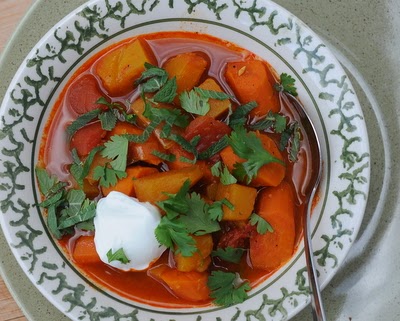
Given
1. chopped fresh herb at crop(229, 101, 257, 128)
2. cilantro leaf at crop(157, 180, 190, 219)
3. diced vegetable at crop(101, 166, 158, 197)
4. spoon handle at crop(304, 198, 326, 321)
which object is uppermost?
chopped fresh herb at crop(229, 101, 257, 128)

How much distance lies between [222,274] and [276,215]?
285mm

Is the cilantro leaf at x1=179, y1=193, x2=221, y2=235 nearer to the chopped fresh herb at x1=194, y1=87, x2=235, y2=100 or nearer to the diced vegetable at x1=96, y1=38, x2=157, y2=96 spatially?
the chopped fresh herb at x1=194, y1=87, x2=235, y2=100

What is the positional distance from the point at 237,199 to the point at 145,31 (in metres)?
0.72

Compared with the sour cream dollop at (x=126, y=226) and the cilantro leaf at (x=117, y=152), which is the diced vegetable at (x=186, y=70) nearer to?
the cilantro leaf at (x=117, y=152)

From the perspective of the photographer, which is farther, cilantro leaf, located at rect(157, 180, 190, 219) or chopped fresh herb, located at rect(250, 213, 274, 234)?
chopped fresh herb, located at rect(250, 213, 274, 234)

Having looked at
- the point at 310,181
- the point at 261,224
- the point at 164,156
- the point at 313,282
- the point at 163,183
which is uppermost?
the point at 164,156

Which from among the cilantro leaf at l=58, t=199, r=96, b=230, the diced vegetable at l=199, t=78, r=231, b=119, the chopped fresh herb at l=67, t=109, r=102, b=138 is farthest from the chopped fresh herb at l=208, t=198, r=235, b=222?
the chopped fresh herb at l=67, t=109, r=102, b=138

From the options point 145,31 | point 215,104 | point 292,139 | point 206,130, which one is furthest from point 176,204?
point 145,31

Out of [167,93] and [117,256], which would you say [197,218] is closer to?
[117,256]

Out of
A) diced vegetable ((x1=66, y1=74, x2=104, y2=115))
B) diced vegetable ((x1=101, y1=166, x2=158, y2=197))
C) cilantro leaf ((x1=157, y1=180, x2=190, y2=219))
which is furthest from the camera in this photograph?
diced vegetable ((x1=66, y1=74, x2=104, y2=115))

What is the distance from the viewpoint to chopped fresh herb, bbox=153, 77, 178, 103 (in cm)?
217

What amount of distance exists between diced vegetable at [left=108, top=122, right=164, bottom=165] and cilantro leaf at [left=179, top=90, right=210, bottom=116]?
0.16 metres

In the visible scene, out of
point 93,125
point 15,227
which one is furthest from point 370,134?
point 15,227

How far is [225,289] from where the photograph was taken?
221 centimetres
